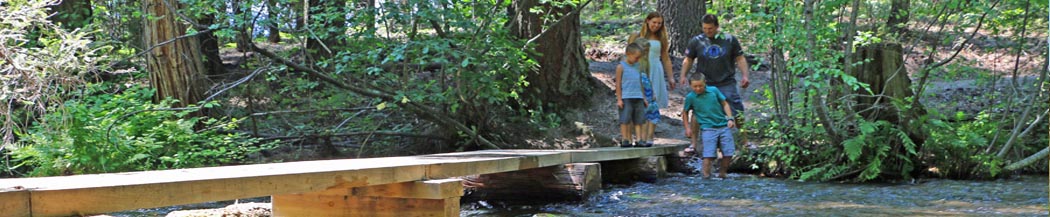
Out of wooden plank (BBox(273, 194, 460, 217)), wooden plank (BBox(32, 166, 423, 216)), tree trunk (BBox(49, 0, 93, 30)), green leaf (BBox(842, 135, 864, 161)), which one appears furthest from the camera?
tree trunk (BBox(49, 0, 93, 30))

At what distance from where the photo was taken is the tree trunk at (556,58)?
12.8m

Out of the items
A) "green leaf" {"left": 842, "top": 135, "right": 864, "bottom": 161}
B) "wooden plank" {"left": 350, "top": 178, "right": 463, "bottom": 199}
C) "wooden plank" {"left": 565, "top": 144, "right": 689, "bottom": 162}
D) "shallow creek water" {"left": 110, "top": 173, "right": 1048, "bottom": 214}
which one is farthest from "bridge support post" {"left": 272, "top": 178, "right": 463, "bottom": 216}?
"green leaf" {"left": 842, "top": 135, "right": 864, "bottom": 161}

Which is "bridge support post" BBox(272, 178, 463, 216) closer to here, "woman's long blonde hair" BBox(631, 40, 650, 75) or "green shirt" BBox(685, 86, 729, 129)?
"green shirt" BBox(685, 86, 729, 129)

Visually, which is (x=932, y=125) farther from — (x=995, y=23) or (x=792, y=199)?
(x=792, y=199)

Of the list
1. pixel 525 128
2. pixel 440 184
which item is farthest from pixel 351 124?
pixel 440 184

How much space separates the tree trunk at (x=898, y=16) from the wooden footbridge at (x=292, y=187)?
3969 millimetres

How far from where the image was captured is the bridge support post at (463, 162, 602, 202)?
27.3ft

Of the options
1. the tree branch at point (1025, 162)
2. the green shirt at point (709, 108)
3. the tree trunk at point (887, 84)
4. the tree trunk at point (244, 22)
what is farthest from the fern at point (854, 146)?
the tree trunk at point (244, 22)

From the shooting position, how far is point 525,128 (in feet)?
38.9

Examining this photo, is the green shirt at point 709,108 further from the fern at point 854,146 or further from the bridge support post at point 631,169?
the fern at point 854,146

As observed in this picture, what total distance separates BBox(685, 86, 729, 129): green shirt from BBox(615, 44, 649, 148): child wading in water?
573 millimetres

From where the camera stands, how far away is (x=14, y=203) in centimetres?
344

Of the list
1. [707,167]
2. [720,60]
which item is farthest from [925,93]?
[707,167]

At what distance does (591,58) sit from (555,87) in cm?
491
